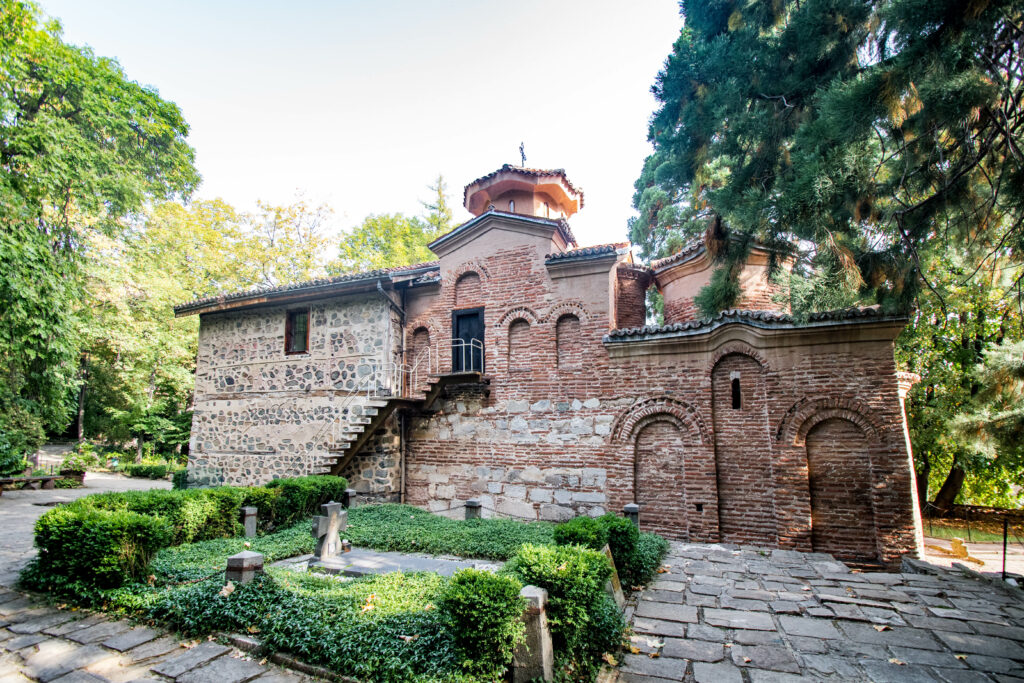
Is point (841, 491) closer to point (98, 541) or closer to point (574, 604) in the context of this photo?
point (574, 604)

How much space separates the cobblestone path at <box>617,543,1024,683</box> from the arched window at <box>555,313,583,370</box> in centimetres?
495

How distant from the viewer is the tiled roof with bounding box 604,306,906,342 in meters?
8.66

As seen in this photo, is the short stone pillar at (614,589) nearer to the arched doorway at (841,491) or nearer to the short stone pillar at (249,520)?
the arched doorway at (841,491)

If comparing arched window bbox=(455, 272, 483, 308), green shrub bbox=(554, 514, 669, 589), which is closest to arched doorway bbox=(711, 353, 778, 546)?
green shrub bbox=(554, 514, 669, 589)

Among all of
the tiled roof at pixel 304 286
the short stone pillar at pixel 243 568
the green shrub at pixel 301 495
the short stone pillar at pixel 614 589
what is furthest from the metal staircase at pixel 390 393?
the short stone pillar at pixel 614 589

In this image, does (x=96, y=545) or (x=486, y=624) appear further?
(x=96, y=545)

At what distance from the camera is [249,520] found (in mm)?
9125

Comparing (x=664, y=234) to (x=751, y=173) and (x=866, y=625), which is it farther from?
(x=866, y=625)

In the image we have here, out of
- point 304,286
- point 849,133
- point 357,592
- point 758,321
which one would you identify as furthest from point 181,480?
point 849,133

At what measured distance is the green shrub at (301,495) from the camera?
9.98 m

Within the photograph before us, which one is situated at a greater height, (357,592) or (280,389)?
(280,389)

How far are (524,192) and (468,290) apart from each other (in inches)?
163

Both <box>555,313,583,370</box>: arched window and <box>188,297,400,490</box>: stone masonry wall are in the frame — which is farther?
<box>188,297,400,490</box>: stone masonry wall

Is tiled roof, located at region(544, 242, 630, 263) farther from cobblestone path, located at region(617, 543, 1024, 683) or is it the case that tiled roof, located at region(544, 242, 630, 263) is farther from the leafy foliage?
the leafy foliage
